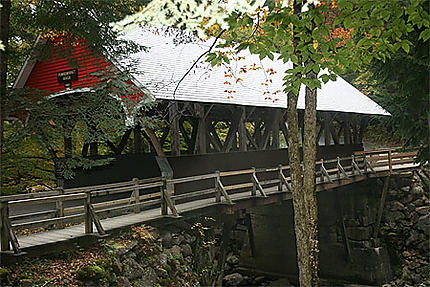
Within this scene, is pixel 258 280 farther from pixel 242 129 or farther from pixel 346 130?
pixel 346 130

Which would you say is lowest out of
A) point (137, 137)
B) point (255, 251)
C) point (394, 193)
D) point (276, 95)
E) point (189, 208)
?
point (255, 251)

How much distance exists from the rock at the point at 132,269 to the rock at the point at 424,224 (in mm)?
12545

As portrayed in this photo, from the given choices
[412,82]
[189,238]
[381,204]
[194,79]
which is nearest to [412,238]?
[381,204]

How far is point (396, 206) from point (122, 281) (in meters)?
13.4

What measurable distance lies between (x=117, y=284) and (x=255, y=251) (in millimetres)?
10733

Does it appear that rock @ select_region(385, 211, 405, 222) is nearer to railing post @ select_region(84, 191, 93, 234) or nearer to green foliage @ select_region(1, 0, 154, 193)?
green foliage @ select_region(1, 0, 154, 193)

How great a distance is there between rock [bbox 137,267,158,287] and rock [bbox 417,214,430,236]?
12.2 m

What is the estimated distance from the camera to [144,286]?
7211 mm

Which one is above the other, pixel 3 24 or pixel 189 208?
pixel 3 24

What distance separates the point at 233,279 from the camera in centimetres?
1589

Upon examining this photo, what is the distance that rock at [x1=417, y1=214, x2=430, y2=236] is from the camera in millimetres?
15838

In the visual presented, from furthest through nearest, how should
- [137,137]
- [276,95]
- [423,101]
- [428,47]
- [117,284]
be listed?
[276,95]
[137,137]
[423,101]
[428,47]
[117,284]

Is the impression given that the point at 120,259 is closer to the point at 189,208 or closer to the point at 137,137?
the point at 189,208

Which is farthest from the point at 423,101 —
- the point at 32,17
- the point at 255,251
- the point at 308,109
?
the point at 255,251
